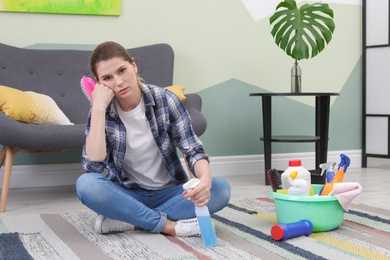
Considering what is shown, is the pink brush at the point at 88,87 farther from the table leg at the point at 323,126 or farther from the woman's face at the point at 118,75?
the table leg at the point at 323,126

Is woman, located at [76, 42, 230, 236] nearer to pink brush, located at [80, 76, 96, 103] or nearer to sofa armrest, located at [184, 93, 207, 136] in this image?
pink brush, located at [80, 76, 96, 103]

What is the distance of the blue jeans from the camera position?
1753 millimetres

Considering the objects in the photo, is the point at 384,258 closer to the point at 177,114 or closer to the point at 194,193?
the point at 194,193

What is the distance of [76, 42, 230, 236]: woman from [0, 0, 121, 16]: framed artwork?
1.49 m

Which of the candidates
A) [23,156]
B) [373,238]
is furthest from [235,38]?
[373,238]

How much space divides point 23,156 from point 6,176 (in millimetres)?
723

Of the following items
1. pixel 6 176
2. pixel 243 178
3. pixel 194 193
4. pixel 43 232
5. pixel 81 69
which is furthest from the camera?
pixel 243 178

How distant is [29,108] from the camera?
256 cm

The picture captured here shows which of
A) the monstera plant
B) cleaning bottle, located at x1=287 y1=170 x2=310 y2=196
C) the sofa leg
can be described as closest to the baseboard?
the sofa leg

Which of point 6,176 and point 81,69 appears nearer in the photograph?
point 6,176

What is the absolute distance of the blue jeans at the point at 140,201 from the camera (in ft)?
5.75

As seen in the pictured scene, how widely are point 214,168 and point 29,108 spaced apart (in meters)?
1.35

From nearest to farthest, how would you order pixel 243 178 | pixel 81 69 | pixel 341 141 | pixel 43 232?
pixel 43 232
pixel 81 69
pixel 243 178
pixel 341 141

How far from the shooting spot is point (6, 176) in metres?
2.45
